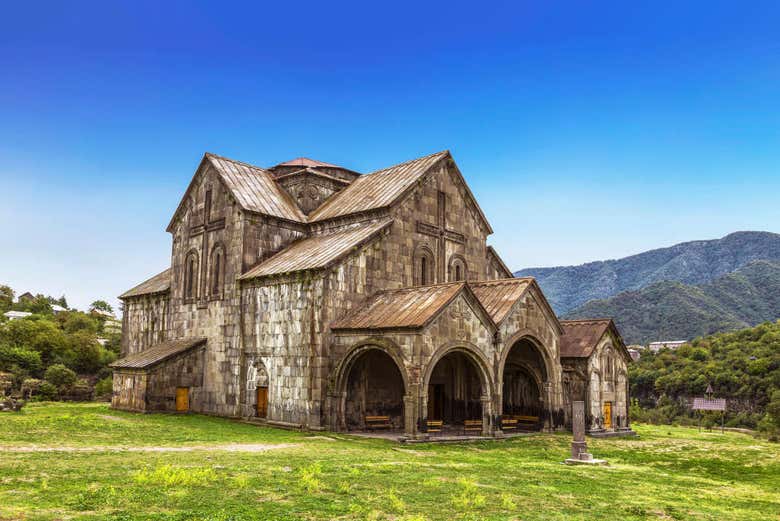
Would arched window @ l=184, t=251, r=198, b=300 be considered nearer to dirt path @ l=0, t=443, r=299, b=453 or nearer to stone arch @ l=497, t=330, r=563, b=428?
dirt path @ l=0, t=443, r=299, b=453

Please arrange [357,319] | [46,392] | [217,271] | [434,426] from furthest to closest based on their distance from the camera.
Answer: [46,392] < [217,271] < [357,319] < [434,426]

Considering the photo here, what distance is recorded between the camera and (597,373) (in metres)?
29.4

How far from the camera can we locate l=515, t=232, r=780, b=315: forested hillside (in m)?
154

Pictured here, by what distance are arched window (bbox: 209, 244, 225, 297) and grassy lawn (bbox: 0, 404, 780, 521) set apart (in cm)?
939

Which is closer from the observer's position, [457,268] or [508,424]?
[508,424]

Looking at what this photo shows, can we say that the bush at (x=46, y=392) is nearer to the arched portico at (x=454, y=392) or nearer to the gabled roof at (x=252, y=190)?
the gabled roof at (x=252, y=190)

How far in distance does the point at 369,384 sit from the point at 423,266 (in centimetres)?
651

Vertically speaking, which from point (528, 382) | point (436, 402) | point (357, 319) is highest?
point (357, 319)

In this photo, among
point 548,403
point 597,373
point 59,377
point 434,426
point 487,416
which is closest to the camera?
point 434,426

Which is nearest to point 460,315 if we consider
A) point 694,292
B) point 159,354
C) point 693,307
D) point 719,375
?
point 159,354

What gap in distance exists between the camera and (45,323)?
54125 millimetres

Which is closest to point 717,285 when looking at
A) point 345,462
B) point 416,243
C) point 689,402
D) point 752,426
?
point 689,402

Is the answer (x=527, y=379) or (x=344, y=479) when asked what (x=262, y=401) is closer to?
(x=527, y=379)

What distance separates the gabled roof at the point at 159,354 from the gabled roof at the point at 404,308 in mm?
9569
